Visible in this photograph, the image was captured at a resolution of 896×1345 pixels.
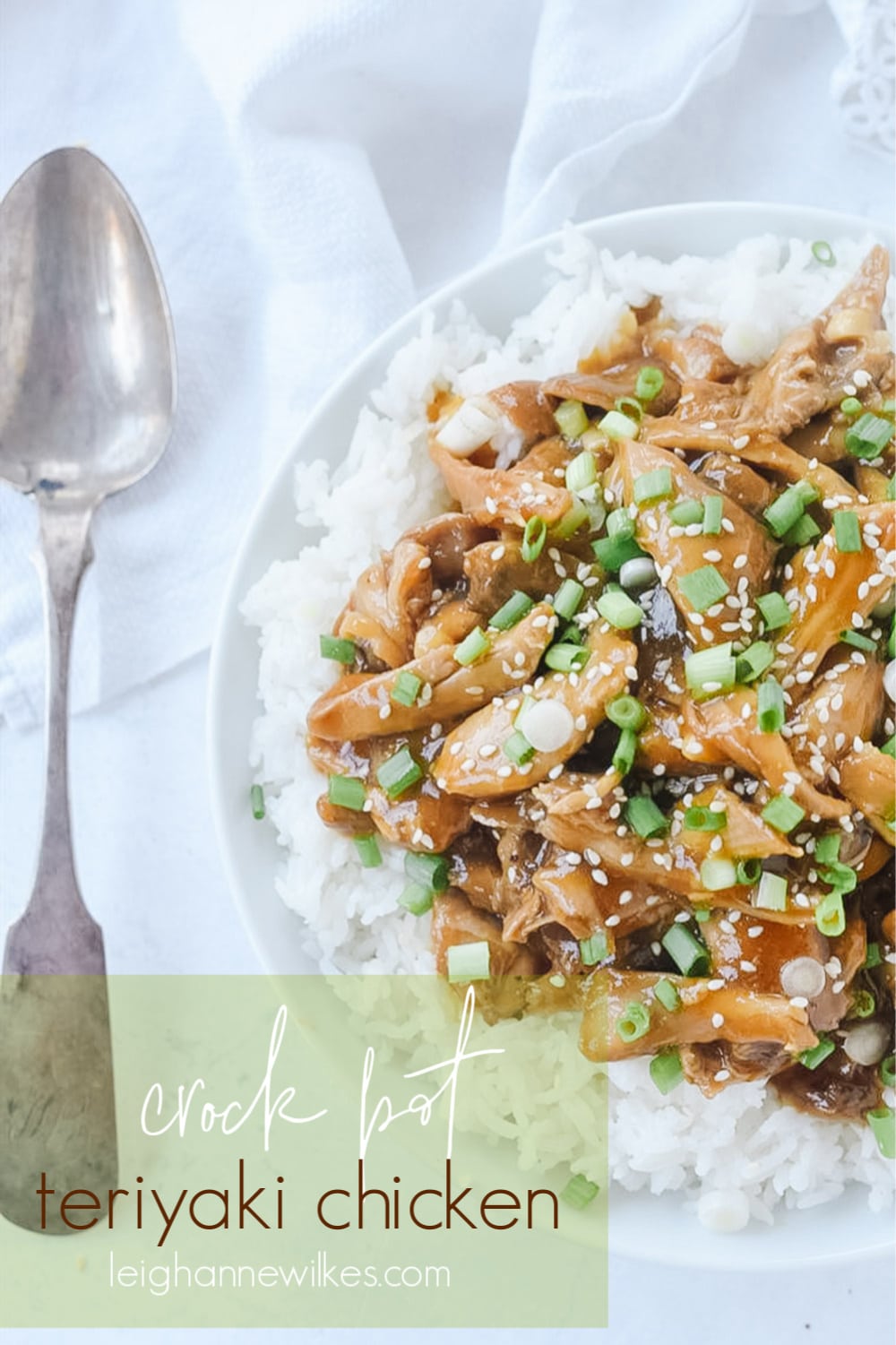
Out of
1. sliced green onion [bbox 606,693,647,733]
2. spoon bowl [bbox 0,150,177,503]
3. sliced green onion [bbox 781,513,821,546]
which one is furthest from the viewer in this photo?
spoon bowl [bbox 0,150,177,503]

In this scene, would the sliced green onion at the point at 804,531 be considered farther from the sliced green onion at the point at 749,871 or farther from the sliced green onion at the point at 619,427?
the sliced green onion at the point at 749,871

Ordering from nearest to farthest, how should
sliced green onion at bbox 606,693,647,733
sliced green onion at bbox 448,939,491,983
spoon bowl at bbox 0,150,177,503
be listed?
sliced green onion at bbox 606,693,647,733 < sliced green onion at bbox 448,939,491,983 < spoon bowl at bbox 0,150,177,503

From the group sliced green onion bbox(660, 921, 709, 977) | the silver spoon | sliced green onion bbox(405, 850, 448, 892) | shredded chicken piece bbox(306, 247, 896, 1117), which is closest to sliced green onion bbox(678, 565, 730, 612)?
shredded chicken piece bbox(306, 247, 896, 1117)

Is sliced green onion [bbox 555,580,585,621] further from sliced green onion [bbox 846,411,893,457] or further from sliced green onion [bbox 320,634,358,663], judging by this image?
sliced green onion [bbox 846,411,893,457]

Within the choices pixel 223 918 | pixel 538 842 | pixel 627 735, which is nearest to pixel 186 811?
pixel 223 918

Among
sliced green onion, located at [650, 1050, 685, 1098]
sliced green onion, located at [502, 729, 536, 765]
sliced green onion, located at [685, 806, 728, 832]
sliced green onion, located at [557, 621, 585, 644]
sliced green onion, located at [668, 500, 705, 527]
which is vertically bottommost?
sliced green onion, located at [650, 1050, 685, 1098]

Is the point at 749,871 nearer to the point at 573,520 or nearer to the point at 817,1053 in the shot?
the point at 817,1053
